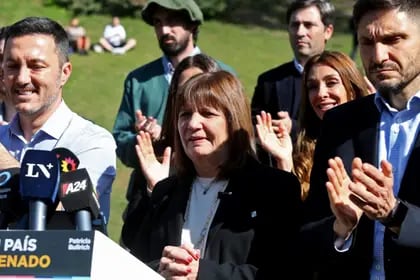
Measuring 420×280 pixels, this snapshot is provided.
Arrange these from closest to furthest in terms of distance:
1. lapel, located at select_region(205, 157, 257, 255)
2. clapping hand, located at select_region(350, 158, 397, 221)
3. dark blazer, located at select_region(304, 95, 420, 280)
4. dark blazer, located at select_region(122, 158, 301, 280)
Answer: clapping hand, located at select_region(350, 158, 397, 221) → dark blazer, located at select_region(304, 95, 420, 280) → dark blazer, located at select_region(122, 158, 301, 280) → lapel, located at select_region(205, 157, 257, 255)

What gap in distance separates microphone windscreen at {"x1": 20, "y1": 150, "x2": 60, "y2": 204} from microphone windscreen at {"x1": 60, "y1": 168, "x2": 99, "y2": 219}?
4cm

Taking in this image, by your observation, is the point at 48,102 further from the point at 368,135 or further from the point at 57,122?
the point at 368,135

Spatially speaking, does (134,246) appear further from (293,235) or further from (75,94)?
(75,94)

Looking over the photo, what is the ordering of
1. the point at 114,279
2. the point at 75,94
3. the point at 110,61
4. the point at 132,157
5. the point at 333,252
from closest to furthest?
the point at 114,279 < the point at 333,252 < the point at 132,157 < the point at 75,94 < the point at 110,61

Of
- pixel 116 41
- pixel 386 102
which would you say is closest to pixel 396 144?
pixel 386 102

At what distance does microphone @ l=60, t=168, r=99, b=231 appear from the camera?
11.2 feet

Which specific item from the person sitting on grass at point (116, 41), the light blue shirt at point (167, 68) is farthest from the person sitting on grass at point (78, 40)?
the light blue shirt at point (167, 68)

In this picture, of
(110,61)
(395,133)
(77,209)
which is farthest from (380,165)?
(110,61)

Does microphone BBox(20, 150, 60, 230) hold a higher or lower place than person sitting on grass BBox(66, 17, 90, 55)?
lower

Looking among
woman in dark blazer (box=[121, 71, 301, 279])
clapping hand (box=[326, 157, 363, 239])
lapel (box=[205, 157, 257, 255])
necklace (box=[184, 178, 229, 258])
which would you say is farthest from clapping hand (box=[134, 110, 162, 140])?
clapping hand (box=[326, 157, 363, 239])

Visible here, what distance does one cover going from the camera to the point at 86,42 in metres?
23.8

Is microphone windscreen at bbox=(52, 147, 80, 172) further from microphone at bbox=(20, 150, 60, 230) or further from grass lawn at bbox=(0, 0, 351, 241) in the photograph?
grass lawn at bbox=(0, 0, 351, 241)

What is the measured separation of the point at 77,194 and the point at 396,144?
Result: 130 cm

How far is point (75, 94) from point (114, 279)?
690 inches
